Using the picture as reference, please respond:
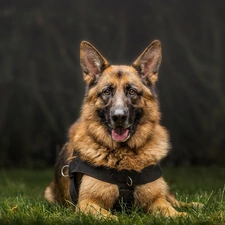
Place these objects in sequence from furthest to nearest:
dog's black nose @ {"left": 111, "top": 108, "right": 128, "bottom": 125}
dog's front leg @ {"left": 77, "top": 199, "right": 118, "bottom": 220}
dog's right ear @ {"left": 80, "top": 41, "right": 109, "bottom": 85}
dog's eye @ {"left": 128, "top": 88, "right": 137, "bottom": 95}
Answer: dog's right ear @ {"left": 80, "top": 41, "right": 109, "bottom": 85} → dog's eye @ {"left": 128, "top": 88, "right": 137, "bottom": 95} → dog's black nose @ {"left": 111, "top": 108, "right": 128, "bottom": 125} → dog's front leg @ {"left": 77, "top": 199, "right": 118, "bottom": 220}

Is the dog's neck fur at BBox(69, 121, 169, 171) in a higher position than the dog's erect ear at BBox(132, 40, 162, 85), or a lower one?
lower

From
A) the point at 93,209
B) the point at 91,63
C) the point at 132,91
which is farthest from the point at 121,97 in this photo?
the point at 93,209

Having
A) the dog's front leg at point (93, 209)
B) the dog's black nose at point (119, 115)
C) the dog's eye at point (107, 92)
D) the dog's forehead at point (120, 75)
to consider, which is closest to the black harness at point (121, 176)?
the dog's front leg at point (93, 209)

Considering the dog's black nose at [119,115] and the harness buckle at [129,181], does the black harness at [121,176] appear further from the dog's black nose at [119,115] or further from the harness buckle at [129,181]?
the dog's black nose at [119,115]

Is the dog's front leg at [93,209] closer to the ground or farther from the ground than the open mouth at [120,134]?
closer to the ground

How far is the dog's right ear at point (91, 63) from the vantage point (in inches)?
205

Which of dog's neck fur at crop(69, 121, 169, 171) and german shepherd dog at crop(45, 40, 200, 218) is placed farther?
dog's neck fur at crop(69, 121, 169, 171)

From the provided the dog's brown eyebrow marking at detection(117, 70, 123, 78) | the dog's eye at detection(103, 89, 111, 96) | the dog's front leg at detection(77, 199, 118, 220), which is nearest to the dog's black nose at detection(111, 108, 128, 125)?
the dog's eye at detection(103, 89, 111, 96)

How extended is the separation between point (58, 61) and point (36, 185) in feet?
9.38

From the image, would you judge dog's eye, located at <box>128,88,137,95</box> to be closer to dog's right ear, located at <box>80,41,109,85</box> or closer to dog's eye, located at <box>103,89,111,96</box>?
dog's eye, located at <box>103,89,111,96</box>

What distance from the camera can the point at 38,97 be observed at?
10156 millimetres

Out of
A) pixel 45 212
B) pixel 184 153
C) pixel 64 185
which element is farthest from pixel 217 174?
pixel 45 212

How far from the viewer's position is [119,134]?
492 cm

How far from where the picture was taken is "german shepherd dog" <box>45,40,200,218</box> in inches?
189
